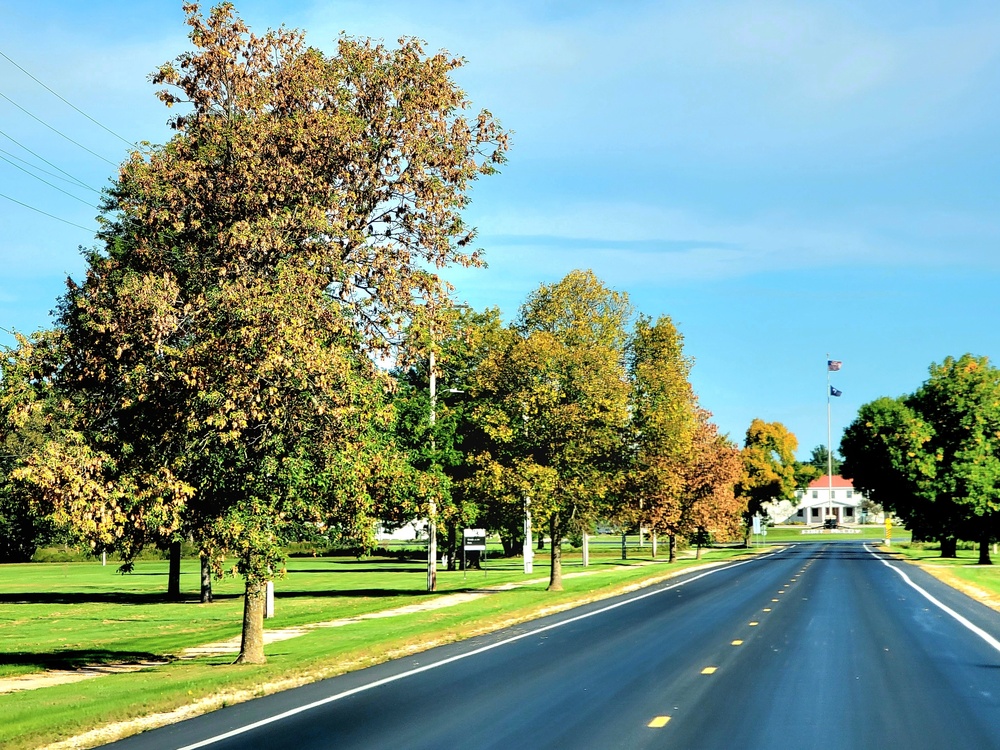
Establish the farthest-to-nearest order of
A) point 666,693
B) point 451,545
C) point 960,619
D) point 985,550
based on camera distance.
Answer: point 985,550
point 451,545
point 960,619
point 666,693

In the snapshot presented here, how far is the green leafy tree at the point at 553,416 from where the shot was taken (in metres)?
39.0

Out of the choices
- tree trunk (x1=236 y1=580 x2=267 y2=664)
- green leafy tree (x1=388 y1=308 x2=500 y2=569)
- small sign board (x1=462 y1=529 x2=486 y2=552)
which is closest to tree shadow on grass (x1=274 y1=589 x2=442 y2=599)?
green leafy tree (x1=388 y1=308 x2=500 y2=569)

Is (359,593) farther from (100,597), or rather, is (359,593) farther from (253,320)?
(253,320)

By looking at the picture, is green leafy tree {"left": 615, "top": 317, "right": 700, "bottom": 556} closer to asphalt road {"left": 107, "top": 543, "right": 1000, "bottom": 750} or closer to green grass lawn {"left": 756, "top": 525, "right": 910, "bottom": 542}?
asphalt road {"left": 107, "top": 543, "right": 1000, "bottom": 750}

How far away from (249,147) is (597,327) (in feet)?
80.6

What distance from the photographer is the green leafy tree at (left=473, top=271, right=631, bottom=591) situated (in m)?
39.0

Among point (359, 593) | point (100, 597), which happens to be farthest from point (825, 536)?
point (100, 597)

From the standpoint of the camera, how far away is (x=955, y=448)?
69.4 m

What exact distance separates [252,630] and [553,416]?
2073 cm

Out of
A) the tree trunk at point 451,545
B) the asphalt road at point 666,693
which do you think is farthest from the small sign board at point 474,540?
the asphalt road at point 666,693

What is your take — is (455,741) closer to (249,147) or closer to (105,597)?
(249,147)

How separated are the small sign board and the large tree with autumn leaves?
1607 inches

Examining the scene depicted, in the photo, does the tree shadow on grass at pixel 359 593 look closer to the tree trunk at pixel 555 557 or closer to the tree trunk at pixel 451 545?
the tree trunk at pixel 555 557

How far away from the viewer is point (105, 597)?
45125 mm
